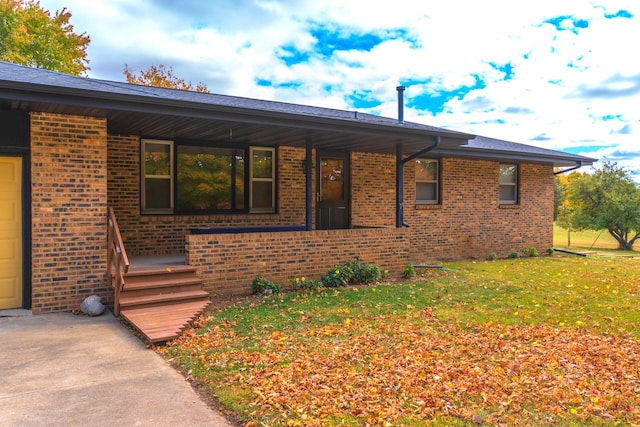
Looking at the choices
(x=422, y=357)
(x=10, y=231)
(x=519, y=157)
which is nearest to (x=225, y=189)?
(x=10, y=231)

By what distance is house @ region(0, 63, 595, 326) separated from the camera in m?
6.33

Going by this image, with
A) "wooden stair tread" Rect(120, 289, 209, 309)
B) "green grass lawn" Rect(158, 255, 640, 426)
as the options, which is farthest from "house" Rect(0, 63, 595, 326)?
"green grass lawn" Rect(158, 255, 640, 426)

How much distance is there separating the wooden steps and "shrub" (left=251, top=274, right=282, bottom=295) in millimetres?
991

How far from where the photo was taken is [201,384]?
3893 millimetres

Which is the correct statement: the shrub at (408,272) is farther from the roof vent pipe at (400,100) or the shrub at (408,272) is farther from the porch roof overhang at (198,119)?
the roof vent pipe at (400,100)

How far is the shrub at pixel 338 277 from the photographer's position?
8312 mm

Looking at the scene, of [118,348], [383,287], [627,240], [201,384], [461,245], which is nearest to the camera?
[201,384]

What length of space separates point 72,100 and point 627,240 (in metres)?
25.2

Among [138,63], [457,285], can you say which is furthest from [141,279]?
[138,63]

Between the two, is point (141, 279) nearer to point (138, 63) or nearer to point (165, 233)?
point (165, 233)

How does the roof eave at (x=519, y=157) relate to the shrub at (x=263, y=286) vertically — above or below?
above

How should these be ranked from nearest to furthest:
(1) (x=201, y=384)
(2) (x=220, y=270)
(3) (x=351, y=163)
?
(1) (x=201, y=384) < (2) (x=220, y=270) < (3) (x=351, y=163)

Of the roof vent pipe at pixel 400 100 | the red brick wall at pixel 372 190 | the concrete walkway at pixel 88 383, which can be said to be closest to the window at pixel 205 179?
the red brick wall at pixel 372 190

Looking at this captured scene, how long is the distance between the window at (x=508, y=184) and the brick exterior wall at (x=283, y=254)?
580cm
